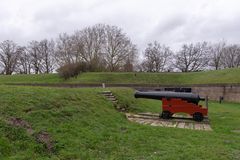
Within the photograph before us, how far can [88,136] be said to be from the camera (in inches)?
273

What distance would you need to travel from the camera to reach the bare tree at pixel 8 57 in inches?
2313

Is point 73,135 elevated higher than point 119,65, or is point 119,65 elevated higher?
point 119,65

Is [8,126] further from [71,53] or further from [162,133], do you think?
[71,53]

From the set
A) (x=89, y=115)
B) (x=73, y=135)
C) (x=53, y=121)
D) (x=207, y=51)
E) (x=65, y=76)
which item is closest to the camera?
(x=73, y=135)

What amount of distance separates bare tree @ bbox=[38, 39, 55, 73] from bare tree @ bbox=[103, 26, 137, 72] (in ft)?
47.7

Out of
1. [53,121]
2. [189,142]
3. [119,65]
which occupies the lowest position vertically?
[189,142]

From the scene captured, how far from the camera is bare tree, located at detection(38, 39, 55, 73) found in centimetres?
6081

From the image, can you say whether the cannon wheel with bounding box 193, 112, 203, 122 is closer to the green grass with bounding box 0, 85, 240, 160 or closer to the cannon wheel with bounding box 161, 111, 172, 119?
the cannon wheel with bounding box 161, 111, 172, 119

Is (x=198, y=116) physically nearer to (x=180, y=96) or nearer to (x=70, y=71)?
(x=180, y=96)

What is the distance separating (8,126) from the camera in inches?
253

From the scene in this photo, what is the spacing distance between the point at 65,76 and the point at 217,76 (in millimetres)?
19709

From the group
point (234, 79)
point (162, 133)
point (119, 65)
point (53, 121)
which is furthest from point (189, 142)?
point (119, 65)

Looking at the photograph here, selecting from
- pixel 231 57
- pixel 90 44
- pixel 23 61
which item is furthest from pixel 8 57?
pixel 231 57

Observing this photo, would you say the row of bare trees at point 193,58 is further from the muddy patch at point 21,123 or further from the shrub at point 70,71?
the muddy patch at point 21,123
